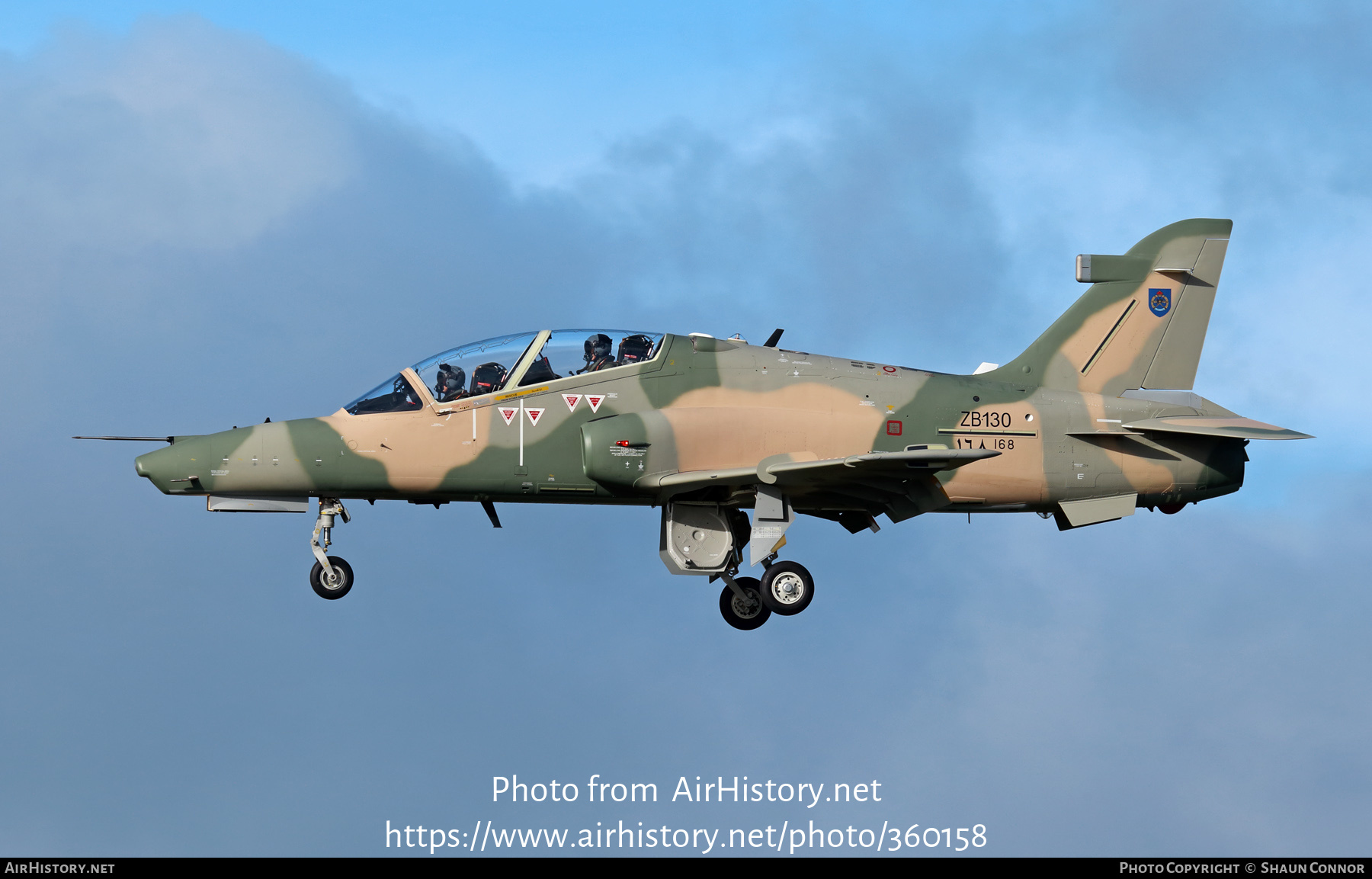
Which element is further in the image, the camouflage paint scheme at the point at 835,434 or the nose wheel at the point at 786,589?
the nose wheel at the point at 786,589

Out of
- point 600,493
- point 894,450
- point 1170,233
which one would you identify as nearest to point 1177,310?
point 1170,233

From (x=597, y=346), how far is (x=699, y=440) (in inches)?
78.3

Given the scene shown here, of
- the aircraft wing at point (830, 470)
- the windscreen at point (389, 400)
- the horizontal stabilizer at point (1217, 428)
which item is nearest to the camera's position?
the aircraft wing at point (830, 470)

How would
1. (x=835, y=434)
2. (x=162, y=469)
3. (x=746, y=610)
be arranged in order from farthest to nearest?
(x=746, y=610) → (x=835, y=434) → (x=162, y=469)

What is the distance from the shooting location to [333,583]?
23078mm

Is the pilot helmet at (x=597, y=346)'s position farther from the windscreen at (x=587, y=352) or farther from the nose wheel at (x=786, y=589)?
the nose wheel at (x=786, y=589)

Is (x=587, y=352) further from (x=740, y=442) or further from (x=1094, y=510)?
(x=1094, y=510)

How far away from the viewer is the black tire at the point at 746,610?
24.5 metres

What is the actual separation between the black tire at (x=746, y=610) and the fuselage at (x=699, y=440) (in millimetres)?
1384

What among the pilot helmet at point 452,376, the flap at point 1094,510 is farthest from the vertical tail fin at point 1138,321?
the pilot helmet at point 452,376

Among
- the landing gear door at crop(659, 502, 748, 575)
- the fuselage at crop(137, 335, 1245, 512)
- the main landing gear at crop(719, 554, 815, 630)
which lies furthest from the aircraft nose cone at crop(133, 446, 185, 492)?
the main landing gear at crop(719, 554, 815, 630)

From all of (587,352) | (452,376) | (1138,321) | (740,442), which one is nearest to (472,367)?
(452,376)

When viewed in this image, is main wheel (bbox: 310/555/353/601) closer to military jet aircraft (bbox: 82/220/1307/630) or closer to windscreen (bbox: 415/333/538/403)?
military jet aircraft (bbox: 82/220/1307/630)

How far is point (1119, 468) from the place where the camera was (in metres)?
24.7
